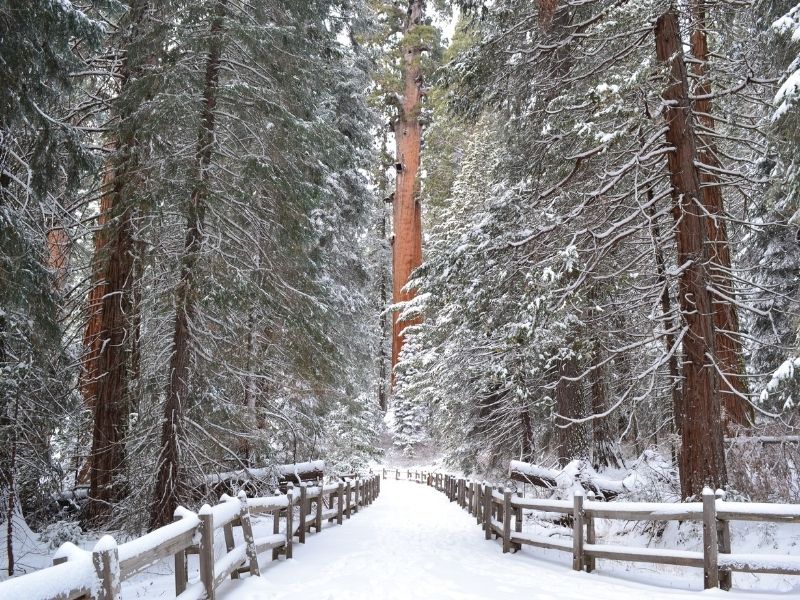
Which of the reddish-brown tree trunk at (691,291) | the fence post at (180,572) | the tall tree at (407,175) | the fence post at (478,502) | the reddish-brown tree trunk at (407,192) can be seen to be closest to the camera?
the fence post at (180,572)

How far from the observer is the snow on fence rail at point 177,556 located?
3.07 meters

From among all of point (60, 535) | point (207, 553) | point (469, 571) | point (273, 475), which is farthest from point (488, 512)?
point (60, 535)

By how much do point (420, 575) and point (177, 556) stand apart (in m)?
3.43

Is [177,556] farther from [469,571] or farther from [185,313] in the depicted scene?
[185,313]

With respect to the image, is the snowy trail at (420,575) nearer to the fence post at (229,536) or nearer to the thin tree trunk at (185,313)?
the fence post at (229,536)

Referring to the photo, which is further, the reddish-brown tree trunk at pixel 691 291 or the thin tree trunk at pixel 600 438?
the thin tree trunk at pixel 600 438

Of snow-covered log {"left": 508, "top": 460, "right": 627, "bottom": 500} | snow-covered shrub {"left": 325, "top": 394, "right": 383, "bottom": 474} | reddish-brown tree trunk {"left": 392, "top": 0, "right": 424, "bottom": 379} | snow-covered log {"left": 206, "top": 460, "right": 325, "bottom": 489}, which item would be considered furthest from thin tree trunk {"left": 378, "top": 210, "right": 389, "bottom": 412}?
snow-covered log {"left": 508, "top": 460, "right": 627, "bottom": 500}

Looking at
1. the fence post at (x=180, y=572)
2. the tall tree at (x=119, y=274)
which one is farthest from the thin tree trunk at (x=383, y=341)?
the fence post at (x=180, y=572)

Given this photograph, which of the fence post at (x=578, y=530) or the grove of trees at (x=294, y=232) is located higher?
the grove of trees at (x=294, y=232)

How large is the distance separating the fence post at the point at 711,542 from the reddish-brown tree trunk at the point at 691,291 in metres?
1.78

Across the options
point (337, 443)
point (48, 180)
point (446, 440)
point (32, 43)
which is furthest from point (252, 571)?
point (446, 440)

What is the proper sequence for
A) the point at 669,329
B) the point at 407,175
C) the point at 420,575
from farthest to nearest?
1. the point at 407,175
2. the point at 669,329
3. the point at 420,575

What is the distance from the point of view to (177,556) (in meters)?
5.11

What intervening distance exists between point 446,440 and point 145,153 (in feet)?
66.1
